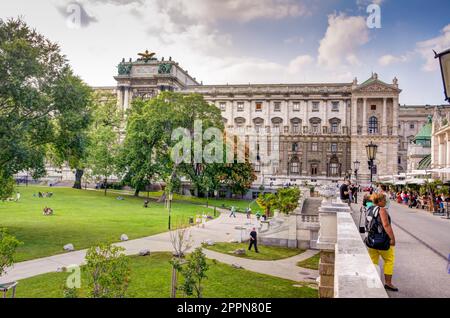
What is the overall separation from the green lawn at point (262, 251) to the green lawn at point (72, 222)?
5571mm

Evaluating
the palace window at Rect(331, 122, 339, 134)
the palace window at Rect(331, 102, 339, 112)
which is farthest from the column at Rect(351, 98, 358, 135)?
the palace window at Rect(331, 122, 339, 134)

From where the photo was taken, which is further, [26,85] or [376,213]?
[26,85]

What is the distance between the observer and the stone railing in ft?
14.3

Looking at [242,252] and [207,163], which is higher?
[207,163]

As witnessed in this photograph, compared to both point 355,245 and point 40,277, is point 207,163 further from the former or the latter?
point 355,245

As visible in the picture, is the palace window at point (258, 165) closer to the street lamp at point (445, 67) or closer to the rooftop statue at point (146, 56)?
the rooftop statue at point (146, 56)

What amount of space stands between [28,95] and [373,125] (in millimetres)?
76677

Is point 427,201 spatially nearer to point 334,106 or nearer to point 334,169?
point 334,169

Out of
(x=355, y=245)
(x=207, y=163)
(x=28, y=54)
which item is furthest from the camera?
(x=207, y=163)

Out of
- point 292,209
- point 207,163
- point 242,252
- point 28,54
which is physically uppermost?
point 28,54

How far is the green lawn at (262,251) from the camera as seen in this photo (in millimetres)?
22481

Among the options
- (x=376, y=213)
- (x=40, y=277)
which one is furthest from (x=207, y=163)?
(x=376, y=213)
